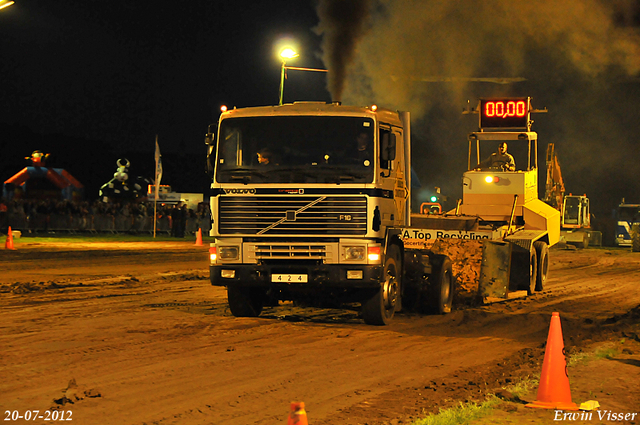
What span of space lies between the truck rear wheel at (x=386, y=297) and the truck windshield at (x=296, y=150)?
5.28 ft

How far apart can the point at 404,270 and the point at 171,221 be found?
107ft

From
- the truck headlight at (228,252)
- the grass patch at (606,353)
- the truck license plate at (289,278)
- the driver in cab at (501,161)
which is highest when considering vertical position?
the driver in cab at (501,161)

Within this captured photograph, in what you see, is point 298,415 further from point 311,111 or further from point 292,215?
point 311,111

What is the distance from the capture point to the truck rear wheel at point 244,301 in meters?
12.6

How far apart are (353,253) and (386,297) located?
3.77ft

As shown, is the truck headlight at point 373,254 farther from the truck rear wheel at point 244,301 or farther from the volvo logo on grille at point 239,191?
the truck rear wheel at point 244,301

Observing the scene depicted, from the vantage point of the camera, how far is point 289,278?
453 inches

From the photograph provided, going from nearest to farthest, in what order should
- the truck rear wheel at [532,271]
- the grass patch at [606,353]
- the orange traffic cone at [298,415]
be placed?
the orange traffic cone at [298,415] → the grass patch at [606,353] → the truck rear wheel at [532,271]

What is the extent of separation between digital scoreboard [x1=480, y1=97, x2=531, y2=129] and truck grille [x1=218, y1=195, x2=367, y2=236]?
34.6 ft

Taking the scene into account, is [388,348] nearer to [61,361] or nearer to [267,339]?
[267,339]

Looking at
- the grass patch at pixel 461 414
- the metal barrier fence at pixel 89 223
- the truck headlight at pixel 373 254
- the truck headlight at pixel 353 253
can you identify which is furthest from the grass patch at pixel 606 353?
the metal barrier fence at pixel 89 223

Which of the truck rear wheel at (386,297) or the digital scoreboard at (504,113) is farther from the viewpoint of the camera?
the digital scoreboard at (504,113)

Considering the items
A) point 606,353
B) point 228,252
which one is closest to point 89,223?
point 228,252

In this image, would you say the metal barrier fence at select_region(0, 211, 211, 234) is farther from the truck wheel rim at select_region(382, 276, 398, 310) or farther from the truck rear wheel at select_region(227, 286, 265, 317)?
the truck wheel rim at select_region(382, 276, 398, 310)
